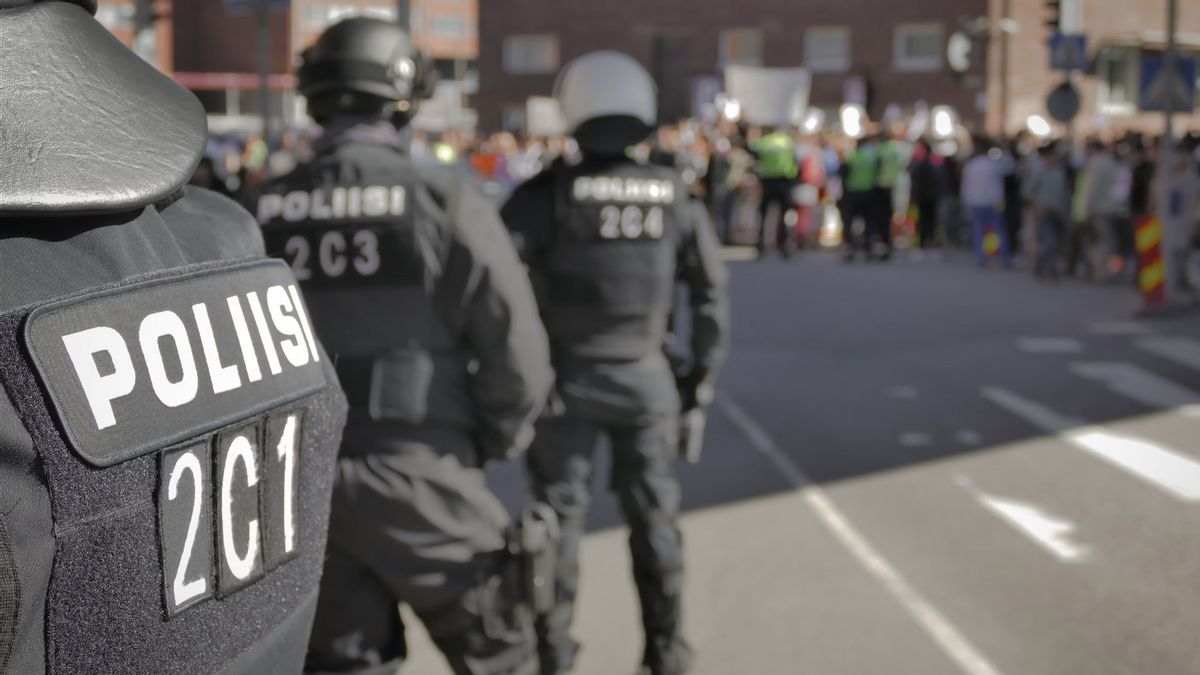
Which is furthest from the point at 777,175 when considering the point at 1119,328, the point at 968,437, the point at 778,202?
the point at 968,437

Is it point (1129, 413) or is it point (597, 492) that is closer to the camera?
point (597, 492)

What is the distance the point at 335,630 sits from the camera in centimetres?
372

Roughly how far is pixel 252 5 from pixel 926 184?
12.7m

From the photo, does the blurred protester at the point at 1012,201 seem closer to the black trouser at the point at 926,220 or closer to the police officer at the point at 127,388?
the black trouser at the point at 926,220

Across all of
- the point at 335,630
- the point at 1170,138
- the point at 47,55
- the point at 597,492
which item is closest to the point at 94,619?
the point at 47,55

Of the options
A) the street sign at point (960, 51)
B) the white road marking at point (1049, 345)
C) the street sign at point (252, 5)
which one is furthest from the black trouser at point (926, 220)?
the street sign at point (252, 5)

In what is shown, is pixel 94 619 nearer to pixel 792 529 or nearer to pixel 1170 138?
pixel 792 529

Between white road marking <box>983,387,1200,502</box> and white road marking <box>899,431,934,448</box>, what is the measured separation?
798 mm

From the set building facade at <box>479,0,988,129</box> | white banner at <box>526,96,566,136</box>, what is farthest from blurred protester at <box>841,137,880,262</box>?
building facade at <box>479,0,988,129</box>

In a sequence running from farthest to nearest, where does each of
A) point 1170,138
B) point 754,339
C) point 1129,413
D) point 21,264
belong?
point 1170,138 → point 754,339 → point 1129,413 → point 21,264

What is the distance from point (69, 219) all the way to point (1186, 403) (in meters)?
10.5

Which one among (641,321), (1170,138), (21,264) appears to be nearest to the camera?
(21,264)

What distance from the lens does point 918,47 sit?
1906 inches

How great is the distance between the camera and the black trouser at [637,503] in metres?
5.25
